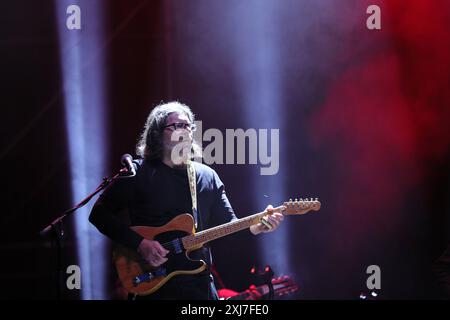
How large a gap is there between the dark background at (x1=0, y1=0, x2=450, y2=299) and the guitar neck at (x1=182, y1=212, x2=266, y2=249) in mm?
860

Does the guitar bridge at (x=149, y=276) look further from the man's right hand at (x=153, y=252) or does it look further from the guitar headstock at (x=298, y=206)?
the guitar headstock at (x=298, y=206)

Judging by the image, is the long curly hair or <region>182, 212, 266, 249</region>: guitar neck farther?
the long curly hair

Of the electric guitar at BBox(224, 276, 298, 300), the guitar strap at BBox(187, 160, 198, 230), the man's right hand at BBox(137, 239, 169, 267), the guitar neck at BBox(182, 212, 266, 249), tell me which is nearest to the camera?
the man's right hand at BBox(137, 239, 169, 267)

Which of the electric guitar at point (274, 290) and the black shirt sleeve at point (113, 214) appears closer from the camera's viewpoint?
the black shirt sleeve at point (113, 214)

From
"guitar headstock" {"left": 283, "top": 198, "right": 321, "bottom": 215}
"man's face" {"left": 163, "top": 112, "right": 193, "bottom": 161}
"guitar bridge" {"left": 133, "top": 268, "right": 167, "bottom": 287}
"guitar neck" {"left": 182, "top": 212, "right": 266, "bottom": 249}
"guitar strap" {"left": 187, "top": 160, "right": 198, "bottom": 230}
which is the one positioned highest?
"man's face" {"left": 163, "top": 112, "right": 193, "bottom": 161}

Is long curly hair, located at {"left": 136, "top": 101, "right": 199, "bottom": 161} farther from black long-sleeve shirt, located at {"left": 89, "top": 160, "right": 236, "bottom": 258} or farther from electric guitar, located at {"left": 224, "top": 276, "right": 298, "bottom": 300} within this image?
electric guitar, located at {"left": 224, "top": 276, "right": 298, "bottom": 300}

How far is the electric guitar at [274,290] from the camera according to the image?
4824 millimetres

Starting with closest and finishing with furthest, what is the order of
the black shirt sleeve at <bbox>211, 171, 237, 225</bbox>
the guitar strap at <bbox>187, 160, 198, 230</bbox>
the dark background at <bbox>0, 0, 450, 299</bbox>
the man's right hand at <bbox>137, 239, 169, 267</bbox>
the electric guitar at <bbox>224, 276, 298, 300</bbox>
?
1. the man's right hand at <bbox>137, 239, 169, 267</bbox>
2. the guitar strap at <bbox>187, 160, 198, 230</bbox>
3. the black shirt sleeve at <bbox>211, 171, 237, 225</bbox>
4. the electric guitar at <bbox>224, 276, 298, 300</bbox>
5. the dark background at <bbox>0, 0, 450, 299</bbox>

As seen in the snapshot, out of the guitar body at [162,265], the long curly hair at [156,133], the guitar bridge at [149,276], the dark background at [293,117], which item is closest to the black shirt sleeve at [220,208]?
the guitar body at [162,265]

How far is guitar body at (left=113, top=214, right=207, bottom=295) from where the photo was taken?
377 centimetres

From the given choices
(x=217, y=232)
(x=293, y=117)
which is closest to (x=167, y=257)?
(x=217, y=232)

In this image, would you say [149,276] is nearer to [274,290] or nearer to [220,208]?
[220,208]

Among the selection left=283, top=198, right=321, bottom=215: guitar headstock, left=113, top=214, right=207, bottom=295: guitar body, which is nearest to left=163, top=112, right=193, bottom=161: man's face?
left=113, top=214, right=207, bottom=295: guitar body

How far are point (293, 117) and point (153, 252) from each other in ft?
6.48
